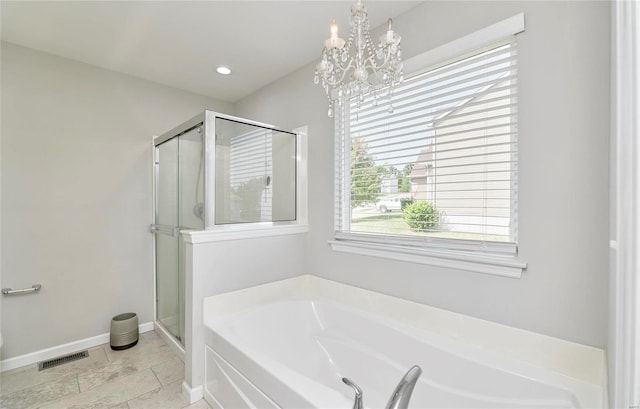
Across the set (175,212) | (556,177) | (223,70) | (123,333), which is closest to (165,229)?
(175,212)

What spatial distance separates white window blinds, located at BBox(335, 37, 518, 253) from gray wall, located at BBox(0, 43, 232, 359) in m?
2.10

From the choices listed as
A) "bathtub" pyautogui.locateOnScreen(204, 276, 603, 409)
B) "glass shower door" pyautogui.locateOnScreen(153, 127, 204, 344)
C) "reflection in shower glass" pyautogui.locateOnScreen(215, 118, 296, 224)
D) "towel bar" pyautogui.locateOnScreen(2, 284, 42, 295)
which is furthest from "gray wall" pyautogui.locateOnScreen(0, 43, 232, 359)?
"bathtub" pyautogui.locateOnScreen(204, 276, 603, 409)

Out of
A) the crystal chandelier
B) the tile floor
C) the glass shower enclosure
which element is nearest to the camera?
the crystal chandelier

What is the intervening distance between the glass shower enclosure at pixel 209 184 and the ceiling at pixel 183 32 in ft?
1.99

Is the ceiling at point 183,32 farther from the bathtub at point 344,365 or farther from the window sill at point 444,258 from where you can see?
the bathtub at point 344,365

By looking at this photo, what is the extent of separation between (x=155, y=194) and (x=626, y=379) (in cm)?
328

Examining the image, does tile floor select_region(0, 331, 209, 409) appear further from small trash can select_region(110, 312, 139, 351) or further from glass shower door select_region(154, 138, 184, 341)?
glass shower door select_region(154, 138, 184, 341)

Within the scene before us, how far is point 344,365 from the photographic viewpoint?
73.9 inches

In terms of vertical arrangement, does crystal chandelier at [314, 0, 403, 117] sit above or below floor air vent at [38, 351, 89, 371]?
above

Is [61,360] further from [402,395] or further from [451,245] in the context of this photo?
[451,245]

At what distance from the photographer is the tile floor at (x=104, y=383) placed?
181 centimetres

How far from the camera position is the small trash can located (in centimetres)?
245

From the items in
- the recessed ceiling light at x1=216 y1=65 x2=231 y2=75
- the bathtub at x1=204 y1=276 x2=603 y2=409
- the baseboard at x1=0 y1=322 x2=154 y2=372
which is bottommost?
the baseboard at x1=0 y1=322 x2=154 y2=372

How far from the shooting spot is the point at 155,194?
2.86 meters
